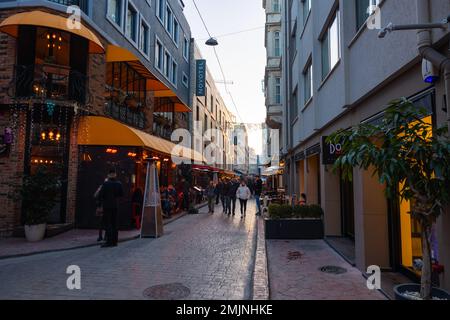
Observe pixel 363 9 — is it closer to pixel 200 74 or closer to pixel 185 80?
pixel 185 80

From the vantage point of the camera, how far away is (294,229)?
9.46 metres

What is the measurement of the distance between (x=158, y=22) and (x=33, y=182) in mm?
13701

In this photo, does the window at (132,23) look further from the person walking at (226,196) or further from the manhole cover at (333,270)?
the manhole cover at (333,270)

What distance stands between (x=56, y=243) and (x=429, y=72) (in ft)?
29.6

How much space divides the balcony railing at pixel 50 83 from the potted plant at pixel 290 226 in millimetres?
7434

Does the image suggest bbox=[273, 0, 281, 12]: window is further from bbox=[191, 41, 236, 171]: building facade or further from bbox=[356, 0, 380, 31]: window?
bbox=[356, 0, 380, 31]: window

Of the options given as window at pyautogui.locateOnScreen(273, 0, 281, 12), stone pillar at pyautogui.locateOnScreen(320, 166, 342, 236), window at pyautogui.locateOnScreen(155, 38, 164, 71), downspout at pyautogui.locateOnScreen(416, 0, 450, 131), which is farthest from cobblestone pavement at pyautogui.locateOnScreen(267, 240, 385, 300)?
window at pyautogui.locateOnScreen(273, 0, 281, 12)

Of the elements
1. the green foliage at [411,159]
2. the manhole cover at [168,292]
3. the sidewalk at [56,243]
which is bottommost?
the manhole cover at [168,292]

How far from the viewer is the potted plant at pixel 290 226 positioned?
941 cm

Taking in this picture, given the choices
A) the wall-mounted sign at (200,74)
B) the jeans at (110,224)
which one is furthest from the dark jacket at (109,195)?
the wall-mounted sign at (200,74)

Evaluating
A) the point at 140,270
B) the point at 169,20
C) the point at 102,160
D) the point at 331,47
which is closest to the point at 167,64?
the point at 169,20

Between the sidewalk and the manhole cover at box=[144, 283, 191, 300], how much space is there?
13.2ft

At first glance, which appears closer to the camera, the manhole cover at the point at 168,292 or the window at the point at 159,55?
the manhole cover at the point at 168,292
